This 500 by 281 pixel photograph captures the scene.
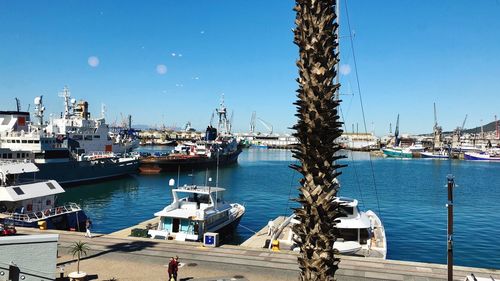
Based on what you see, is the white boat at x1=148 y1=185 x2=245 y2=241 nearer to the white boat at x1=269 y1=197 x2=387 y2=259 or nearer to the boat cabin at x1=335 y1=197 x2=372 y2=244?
the white boat at x1=269 y1=197 x2=387 y2=259

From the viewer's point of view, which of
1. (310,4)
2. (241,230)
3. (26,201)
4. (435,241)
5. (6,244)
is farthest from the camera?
(241,230)

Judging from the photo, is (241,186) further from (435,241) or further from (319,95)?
(319,95)

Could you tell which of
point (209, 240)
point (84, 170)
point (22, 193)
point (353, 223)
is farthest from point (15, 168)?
point (84, 170)

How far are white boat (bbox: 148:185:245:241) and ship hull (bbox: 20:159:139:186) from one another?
139 feet

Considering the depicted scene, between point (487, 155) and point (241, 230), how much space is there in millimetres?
182019

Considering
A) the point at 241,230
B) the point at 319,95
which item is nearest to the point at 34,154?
the point at 241,230

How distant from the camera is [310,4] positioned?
8.98 metres

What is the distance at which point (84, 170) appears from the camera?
81.4 metres

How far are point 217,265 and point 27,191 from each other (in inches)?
946

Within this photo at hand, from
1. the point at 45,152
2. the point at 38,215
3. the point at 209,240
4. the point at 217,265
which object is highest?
the point at 45,152

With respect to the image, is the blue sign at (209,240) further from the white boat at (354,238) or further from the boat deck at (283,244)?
the white boat at (354,238)

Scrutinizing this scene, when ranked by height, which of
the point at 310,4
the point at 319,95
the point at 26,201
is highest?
the point at 310,4

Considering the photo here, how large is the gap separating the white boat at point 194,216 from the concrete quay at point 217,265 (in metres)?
3.47

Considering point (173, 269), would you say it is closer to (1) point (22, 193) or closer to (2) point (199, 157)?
(1) point (22, 193)
